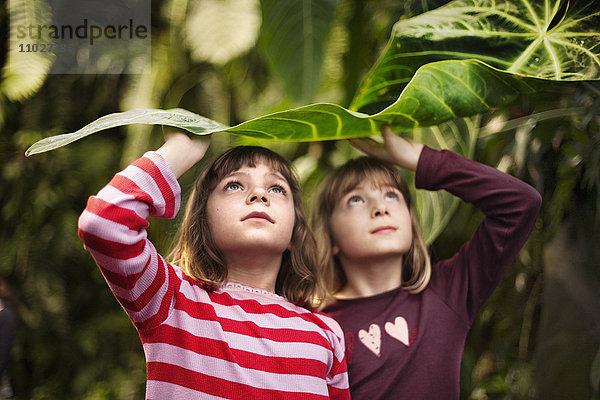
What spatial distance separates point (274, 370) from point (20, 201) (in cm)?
90

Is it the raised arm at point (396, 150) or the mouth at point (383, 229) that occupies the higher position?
the raised arm at point (396, 150)

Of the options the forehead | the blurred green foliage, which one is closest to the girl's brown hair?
the forehead

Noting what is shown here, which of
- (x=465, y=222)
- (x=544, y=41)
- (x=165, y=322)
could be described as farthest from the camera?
(x=465, y=222)

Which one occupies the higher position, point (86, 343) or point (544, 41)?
point (544, 41)

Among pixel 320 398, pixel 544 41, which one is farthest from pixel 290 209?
pixel 544 41

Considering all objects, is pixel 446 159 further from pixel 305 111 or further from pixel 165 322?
pixel 165 322

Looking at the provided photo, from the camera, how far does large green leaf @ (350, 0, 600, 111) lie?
2.71ft

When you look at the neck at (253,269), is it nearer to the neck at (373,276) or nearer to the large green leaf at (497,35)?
the neck at (373,276)

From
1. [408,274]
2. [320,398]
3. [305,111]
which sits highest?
[305,111]

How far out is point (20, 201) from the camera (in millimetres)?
1312

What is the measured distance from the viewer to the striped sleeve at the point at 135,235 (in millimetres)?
596

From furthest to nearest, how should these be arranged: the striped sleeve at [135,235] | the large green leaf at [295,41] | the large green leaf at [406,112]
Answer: the large green leaf at [295,41] → the large green leaf at [406,112] → the striped sleeve at [135,235]

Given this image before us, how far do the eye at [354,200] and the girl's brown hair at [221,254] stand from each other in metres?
0.09
